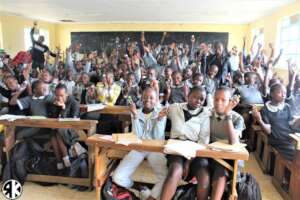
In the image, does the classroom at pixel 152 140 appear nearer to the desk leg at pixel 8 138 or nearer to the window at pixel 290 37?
the desk leg at pixel 8 138

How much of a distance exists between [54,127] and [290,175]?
2.10 m

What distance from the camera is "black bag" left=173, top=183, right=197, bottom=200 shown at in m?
2.00

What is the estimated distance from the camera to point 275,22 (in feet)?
23.8

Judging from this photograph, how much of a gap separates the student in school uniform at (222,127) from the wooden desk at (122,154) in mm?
85

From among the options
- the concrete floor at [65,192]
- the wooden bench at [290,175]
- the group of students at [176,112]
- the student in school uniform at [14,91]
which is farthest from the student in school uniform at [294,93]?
the student in school uniform at [14,91]

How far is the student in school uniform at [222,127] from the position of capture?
191cm

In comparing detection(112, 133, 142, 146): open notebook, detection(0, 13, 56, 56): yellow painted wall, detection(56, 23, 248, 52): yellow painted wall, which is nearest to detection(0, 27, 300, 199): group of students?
detection(112, 133, 142, 146): open notebook

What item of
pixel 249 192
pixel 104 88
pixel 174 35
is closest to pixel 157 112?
pixel 249 192

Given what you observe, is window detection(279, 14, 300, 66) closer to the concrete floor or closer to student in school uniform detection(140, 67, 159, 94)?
student in school uniform detection(140, 67, 159, 94)

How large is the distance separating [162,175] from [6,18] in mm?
8906

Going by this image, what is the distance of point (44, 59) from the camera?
22.3ft

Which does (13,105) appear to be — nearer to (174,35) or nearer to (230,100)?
(230,100)

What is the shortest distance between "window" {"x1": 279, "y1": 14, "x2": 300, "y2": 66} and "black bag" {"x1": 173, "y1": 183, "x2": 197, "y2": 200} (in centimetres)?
477

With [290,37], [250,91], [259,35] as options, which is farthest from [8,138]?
[259,35]
